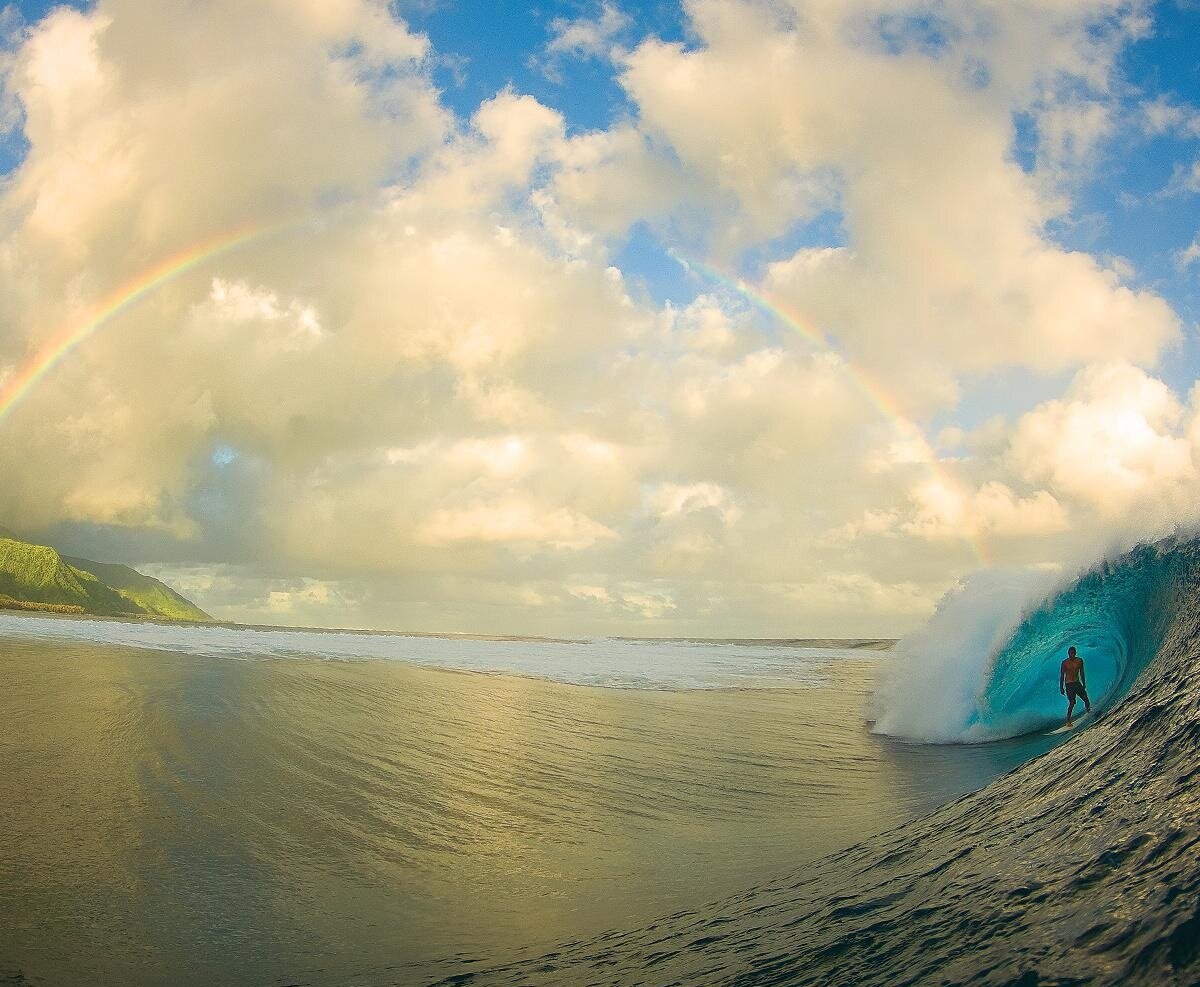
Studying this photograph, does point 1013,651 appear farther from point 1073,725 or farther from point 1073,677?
point 1073,725

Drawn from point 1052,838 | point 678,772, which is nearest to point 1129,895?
point 1052,838

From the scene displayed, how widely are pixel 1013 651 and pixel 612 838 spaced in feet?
35.1

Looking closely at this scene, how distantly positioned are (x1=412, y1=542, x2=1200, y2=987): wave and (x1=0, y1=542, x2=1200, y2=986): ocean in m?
0.02

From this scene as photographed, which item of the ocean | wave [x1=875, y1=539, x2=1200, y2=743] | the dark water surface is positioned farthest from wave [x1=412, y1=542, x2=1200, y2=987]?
wave [x1=875, y1=539, x2=1200, y2=743]

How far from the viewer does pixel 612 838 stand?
23.5ft

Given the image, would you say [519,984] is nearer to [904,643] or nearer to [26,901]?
[26,901]

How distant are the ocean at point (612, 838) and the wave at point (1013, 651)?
0.30 feet

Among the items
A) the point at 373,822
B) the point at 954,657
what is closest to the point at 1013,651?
the point at 954,657

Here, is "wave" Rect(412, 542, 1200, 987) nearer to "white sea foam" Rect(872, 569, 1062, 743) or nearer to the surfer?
the surfer

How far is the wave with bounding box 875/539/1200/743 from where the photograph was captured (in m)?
11.9

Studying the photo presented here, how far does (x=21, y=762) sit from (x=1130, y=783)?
10.1 metres

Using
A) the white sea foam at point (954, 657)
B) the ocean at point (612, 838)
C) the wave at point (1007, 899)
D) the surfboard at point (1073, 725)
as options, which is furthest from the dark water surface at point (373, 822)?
the white sea foam at point (954, 657)

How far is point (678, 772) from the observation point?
10180mm

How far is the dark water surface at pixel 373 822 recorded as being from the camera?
183 inches
